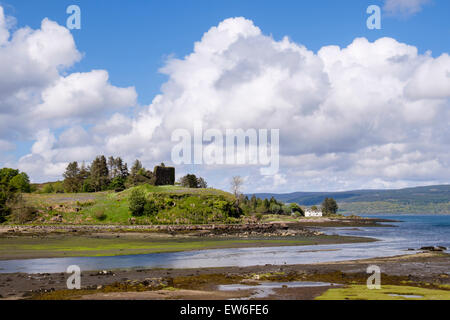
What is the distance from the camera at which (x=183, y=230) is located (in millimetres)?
101562

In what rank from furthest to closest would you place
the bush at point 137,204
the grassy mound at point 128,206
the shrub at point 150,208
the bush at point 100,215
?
the shrub at point 150,208
the bush at point 137,204
the bush at point 100,215
the grassy mound at point 128,206

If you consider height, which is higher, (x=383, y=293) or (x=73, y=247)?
(x=383, y=293)

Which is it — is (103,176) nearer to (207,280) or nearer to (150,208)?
(150,208)

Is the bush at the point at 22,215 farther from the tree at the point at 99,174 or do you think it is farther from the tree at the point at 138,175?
the tree at the point at 99,174

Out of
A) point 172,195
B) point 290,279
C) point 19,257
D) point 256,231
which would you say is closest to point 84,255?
point 19,257

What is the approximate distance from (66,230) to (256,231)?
4293cm

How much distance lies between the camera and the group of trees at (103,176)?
547 ft

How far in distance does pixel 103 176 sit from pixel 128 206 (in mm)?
56613

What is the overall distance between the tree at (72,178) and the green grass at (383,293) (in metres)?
154

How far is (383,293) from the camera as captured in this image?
27500 mm

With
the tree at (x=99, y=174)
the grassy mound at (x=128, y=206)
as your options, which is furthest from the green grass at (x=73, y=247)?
the tree at (x=99, y=174)

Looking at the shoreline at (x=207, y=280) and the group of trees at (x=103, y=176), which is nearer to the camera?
the shoreline at (x=207, y=280)

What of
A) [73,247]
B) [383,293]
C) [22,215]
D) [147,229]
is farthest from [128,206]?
[383,293]
